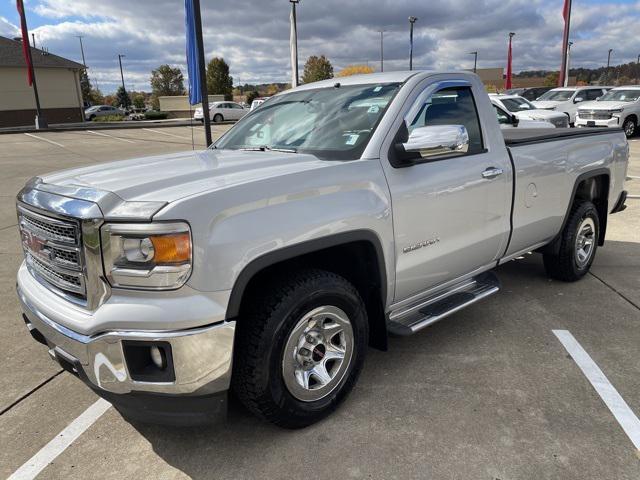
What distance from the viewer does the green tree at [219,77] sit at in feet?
190

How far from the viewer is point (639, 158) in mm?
14297

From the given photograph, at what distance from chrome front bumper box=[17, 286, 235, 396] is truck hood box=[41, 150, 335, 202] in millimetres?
594

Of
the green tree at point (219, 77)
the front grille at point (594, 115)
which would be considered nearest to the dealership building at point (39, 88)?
the green tree at point (219, 77)

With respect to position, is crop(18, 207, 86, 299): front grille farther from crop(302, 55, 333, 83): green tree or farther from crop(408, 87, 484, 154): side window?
crop(302, 55, 333, 83): green tree

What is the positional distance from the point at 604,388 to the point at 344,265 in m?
1.74

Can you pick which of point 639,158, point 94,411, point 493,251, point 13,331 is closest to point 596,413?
point 493,251

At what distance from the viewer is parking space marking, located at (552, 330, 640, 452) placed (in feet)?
9.12

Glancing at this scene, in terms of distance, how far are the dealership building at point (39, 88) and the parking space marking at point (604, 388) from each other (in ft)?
129

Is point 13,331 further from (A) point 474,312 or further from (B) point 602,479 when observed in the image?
(B) point 602,479

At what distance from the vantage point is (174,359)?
7.35 feet

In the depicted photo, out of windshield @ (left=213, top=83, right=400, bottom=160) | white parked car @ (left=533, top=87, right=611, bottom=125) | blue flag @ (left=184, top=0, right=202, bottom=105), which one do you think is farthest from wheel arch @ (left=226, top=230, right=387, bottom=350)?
white parked car @ (left=533, top=87, right=611, bottom=125)

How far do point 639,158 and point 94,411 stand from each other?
15.4m

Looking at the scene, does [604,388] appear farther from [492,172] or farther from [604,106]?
[604,106]

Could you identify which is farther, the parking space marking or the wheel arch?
the parking space marking
